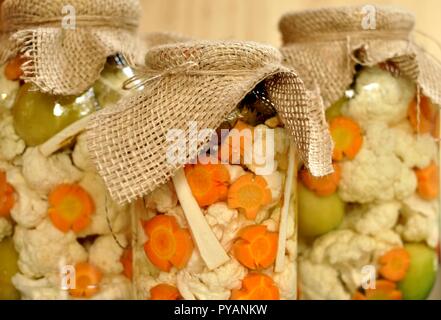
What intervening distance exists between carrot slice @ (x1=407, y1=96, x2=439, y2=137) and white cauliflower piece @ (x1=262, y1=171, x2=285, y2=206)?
0.21 meters

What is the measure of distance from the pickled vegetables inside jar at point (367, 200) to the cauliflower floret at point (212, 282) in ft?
0.50

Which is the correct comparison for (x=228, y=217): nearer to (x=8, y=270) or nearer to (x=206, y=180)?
→ (x=206, y=180)

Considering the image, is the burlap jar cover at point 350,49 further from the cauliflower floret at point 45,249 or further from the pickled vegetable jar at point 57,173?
the cauliflower floret at point 45,249

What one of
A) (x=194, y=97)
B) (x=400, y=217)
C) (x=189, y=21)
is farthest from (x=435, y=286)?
(x=189, y=21)

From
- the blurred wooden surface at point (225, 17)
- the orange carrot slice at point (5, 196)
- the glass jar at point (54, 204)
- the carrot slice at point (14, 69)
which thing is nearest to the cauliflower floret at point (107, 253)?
the glass jar at point (54, 204)

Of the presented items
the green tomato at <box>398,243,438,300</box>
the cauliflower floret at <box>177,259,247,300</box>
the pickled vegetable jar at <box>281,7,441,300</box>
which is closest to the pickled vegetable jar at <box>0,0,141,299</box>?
the cauliflower floret at <box>177,259,247,300</box>

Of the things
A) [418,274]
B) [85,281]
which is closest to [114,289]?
[85,281]

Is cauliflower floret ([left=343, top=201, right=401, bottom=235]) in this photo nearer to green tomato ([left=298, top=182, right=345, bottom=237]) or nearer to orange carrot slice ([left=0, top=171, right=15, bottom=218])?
green tomato ([left=298, top=182, right=345, bottom=237])

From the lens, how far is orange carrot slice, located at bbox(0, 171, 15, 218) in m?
0.74

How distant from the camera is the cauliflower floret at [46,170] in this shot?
721 millimetres

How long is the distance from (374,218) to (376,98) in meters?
0.14

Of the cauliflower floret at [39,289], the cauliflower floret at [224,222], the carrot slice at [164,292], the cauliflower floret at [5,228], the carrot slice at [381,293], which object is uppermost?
the cauliflower floret at [224,222]

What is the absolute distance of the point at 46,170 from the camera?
0.72 m
